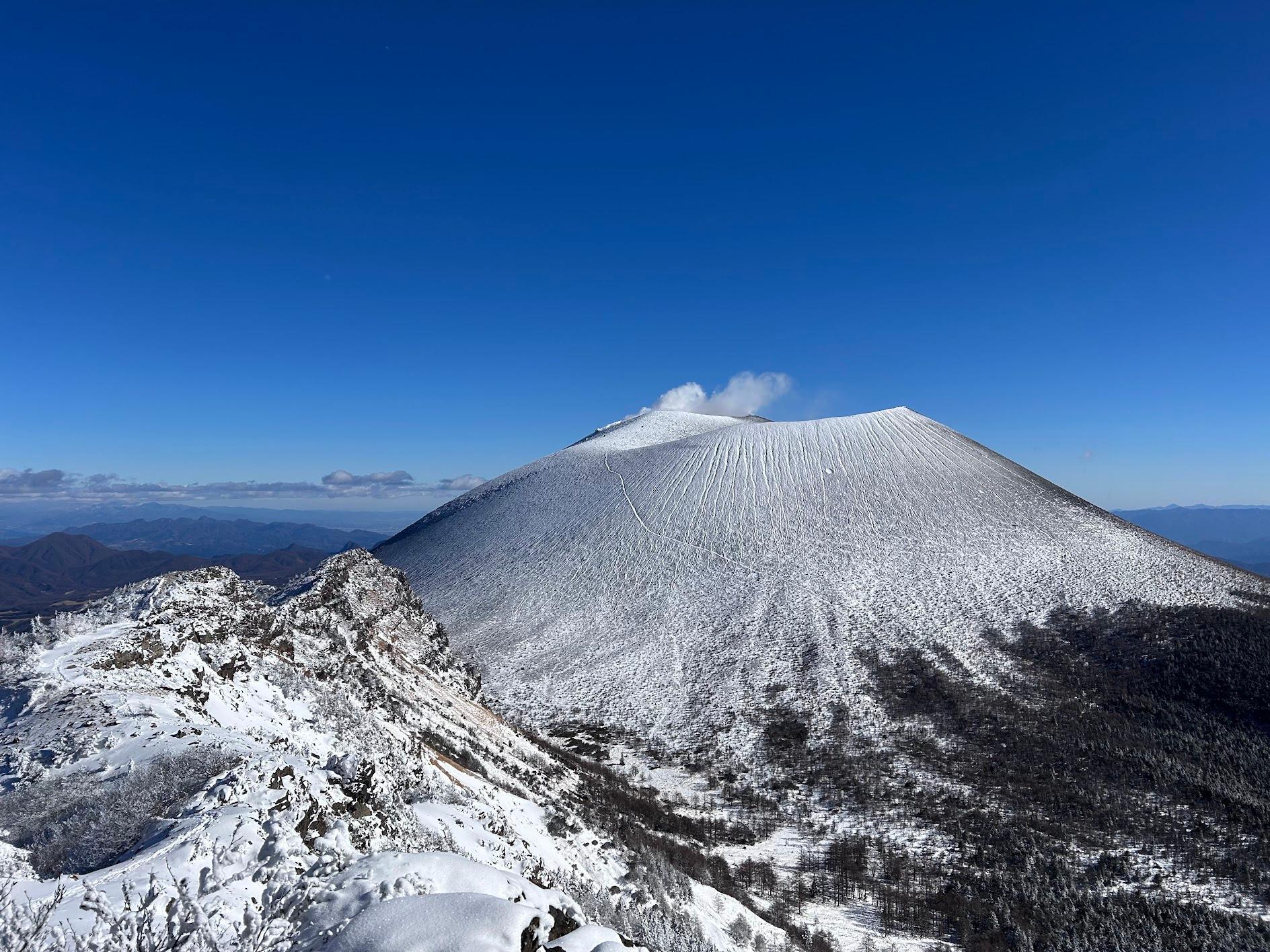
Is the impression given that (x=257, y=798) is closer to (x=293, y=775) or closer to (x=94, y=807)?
(x=293, y=775)

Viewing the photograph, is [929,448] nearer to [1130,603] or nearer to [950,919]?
[1130,603]

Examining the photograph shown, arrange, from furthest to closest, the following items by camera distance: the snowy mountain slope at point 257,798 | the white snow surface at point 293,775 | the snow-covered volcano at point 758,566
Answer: the snow-covered volcano at point 758,566, the white snow surface at point 293,775, the snowy mountain slope at point 257,798

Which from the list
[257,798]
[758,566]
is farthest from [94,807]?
[758,566]

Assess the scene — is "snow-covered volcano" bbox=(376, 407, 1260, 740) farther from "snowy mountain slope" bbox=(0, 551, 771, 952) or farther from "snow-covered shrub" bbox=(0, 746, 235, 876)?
"snow-covered shrub" bbox=(0, 746, 235, 876)

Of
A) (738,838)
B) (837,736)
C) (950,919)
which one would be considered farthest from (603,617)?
(950,919)

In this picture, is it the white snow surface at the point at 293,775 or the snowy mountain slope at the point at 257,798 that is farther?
the white snow surface at the point at 293,775

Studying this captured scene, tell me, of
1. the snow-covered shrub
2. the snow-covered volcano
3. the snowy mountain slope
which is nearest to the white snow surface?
the snowy mountain slope

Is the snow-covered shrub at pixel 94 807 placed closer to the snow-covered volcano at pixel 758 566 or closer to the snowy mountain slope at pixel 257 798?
the snowy mountain slope at pixel 257 798

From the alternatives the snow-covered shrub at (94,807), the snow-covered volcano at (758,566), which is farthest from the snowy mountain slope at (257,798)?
the snow-covered volcano at (758,566)
